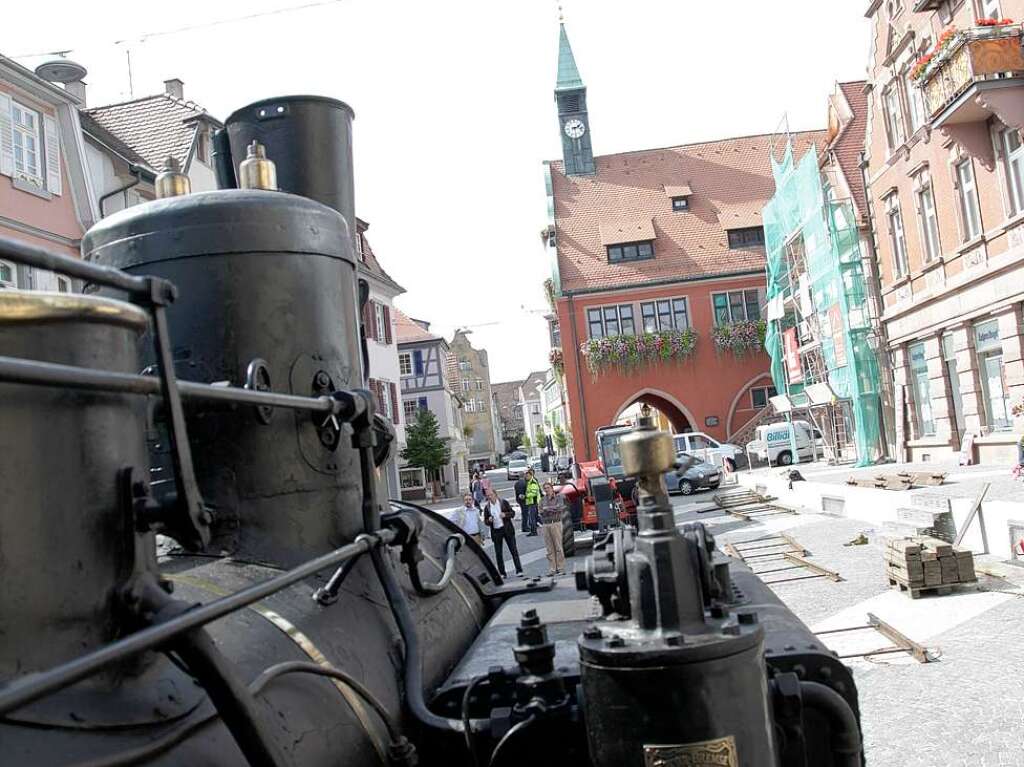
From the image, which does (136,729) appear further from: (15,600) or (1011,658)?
(1011,658)

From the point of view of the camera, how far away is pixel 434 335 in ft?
163

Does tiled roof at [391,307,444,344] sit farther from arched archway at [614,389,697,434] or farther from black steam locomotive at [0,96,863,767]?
black steam locomotive at [0,96,863,767]

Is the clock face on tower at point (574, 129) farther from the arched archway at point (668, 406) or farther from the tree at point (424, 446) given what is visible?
the tree at point (424, 446)

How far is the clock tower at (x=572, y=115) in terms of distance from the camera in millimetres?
42844

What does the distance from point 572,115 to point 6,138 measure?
105 ft

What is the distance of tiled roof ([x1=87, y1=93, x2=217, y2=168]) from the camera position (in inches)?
813

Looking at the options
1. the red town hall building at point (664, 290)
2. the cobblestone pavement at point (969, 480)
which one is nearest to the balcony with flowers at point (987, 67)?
the cobblestone pavement at point (969, 480)

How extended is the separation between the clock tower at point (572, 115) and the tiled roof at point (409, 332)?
481 inches

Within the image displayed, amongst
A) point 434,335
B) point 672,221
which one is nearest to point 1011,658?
point 672,221

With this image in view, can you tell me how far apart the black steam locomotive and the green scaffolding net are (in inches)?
966

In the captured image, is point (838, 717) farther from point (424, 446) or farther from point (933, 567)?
point (424, 446)

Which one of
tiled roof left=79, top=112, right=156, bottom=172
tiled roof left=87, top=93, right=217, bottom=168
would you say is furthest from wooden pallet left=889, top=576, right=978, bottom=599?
tiled roof left=87, top=93, right=217, bottom=168

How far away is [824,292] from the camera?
92.0 ft

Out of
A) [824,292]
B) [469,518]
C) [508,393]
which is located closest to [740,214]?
[824,292]
